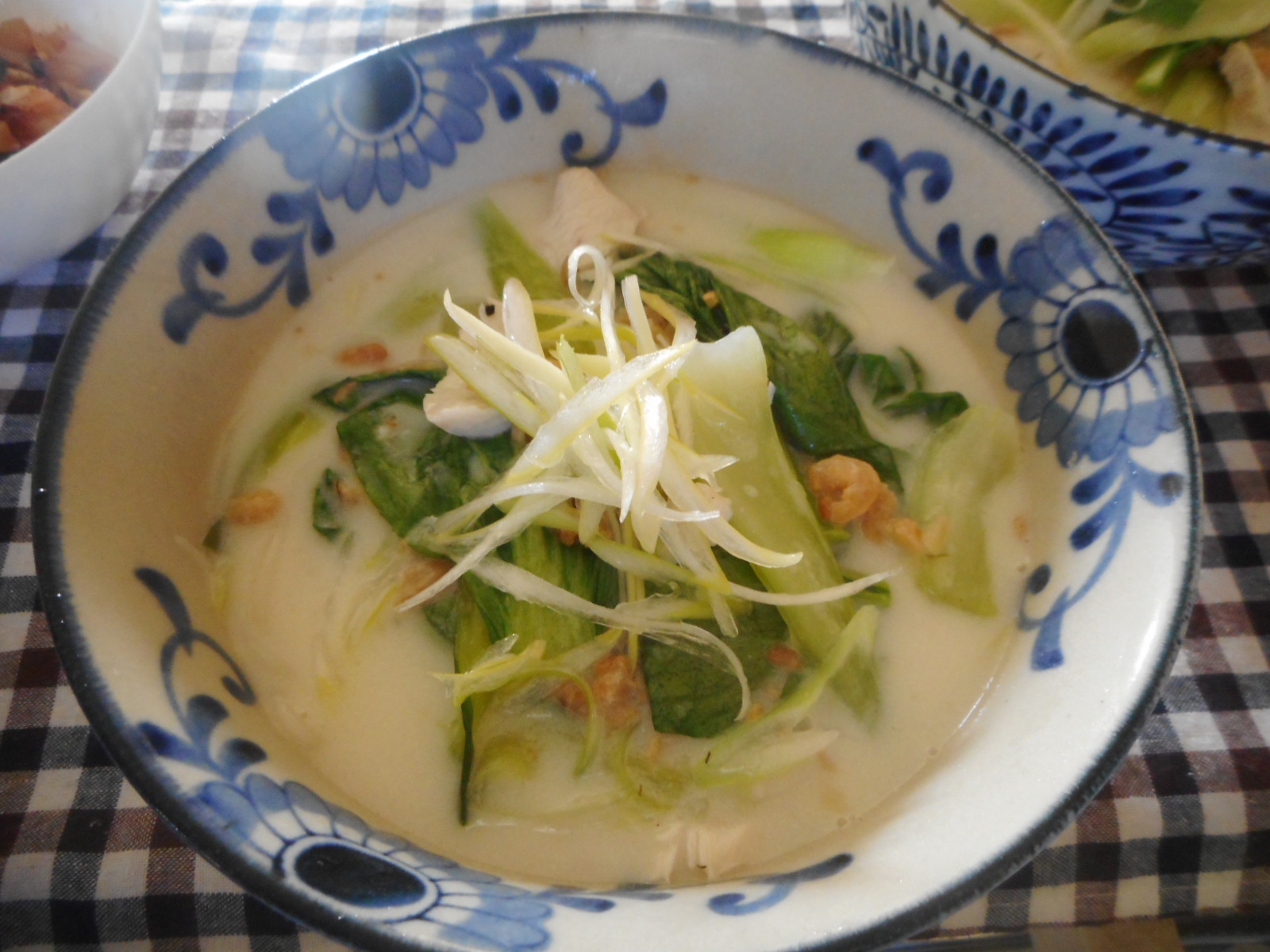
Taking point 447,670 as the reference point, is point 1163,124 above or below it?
above

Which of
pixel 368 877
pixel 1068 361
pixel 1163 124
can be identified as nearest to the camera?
pixel 368 877

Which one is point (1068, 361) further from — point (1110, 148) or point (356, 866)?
point (356, 866)

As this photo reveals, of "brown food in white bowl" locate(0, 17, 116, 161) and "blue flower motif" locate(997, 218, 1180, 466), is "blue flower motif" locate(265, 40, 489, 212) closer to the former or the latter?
"brown food in white bowl" locate(0, 17, 116, 161)

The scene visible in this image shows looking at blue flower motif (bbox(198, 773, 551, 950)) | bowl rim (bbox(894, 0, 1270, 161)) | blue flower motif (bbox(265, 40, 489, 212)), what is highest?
bowl rim (bbox(894, 0, 1270, 161))

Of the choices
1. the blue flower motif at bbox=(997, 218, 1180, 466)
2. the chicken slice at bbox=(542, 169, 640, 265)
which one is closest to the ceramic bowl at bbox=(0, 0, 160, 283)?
the chicken slice at bbox=(542, 169, 640, 265)

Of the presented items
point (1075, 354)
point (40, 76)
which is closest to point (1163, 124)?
point (1075, 354)

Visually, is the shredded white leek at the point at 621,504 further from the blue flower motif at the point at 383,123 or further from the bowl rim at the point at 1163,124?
the bowl rim at the point at 1163,124

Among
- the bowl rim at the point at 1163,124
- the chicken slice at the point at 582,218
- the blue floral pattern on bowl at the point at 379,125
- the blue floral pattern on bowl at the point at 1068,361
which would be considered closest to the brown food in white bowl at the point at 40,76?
the blue floral pattern on bowl at the point at 379,125
